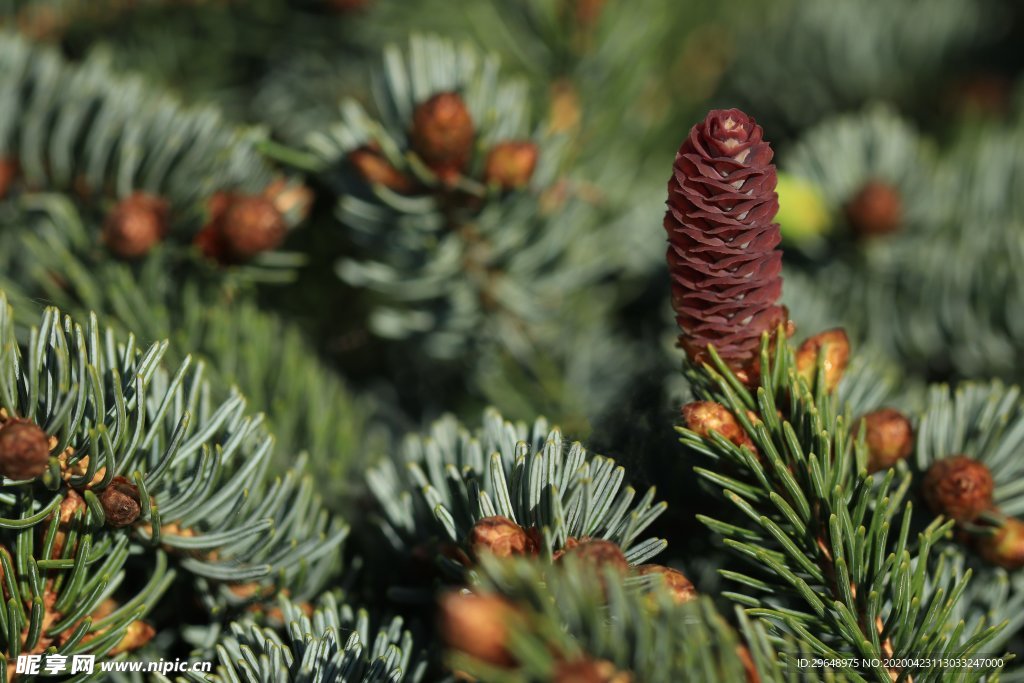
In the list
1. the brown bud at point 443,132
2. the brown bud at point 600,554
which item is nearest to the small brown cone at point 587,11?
the brown bud at point 443,132

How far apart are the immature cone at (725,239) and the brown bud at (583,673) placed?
21cm

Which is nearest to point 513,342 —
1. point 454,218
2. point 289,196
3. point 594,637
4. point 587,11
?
point 454,218

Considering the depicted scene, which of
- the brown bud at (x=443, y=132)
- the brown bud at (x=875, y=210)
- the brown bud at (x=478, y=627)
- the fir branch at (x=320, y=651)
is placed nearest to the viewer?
the brown bud at (x=478, y=627)

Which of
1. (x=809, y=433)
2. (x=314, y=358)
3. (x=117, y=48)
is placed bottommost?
(x=809, y=433)

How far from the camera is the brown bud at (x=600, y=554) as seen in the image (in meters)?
0.39

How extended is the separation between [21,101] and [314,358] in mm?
338

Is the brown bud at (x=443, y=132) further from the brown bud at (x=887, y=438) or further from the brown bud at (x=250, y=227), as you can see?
the brown bud at (x=887, y=438)

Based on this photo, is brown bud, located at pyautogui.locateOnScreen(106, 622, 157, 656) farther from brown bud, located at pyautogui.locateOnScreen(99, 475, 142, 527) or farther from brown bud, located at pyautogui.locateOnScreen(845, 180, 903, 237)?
brown bud, located at pyautogui.locateOnScreen(845, 180, 903, 237)

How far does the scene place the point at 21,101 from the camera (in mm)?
704

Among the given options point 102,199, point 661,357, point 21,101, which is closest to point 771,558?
point 661,357

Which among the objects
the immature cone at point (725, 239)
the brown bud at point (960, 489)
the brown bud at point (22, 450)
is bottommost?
the brown bud at point (960, 489)

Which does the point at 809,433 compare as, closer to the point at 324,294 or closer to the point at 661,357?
the point at 661,357

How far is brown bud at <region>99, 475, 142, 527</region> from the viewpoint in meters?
0.45

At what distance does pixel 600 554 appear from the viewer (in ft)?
1.30
